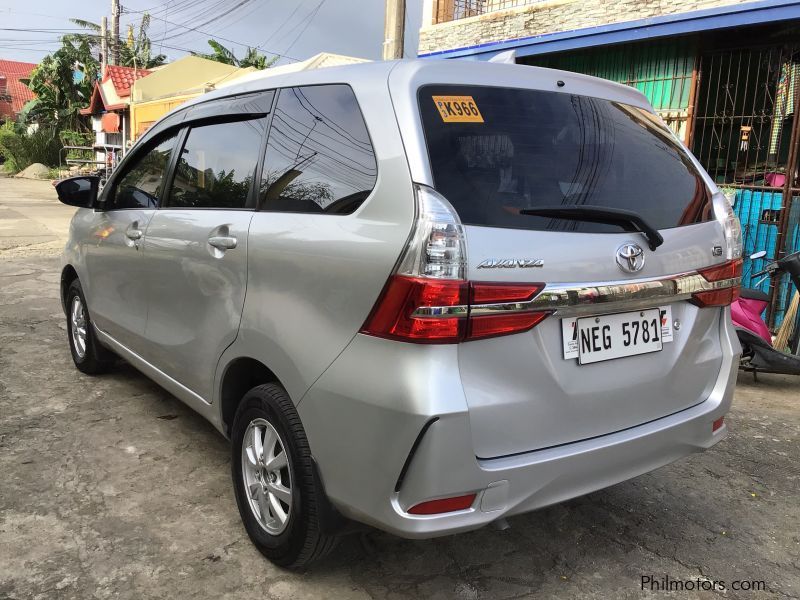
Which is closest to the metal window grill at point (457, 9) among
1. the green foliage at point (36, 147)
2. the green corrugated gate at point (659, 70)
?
the green corrugated gate at point (659, 70)

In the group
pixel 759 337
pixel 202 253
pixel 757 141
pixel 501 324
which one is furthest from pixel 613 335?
pixel 757 141

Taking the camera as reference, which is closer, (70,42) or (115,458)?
(115,458)

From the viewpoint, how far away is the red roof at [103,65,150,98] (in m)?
25.0

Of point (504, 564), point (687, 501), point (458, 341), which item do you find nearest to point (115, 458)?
point (504, 564)

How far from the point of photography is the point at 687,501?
3.11m

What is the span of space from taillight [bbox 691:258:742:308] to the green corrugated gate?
5080 millimetres

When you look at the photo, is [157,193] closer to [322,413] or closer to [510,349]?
[322,413]

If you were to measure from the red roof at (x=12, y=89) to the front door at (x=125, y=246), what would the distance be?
56.7 metres

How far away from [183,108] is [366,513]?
2.36 meters

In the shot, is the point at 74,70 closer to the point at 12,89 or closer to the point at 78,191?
the point at 12,89

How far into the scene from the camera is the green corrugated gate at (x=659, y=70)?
7.08 metres

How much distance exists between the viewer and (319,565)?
2480 mm

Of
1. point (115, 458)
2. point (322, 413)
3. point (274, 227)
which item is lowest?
point (115, 458)

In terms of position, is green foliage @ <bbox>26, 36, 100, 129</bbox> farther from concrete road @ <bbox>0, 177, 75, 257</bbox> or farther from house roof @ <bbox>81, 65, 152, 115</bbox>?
concrete road @ <bbox>0, 177, 75, 257</bbox>
